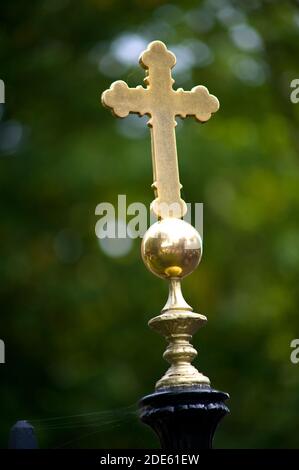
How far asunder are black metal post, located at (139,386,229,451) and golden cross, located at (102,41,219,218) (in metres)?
0.51

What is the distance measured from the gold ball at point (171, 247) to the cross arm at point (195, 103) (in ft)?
1.46

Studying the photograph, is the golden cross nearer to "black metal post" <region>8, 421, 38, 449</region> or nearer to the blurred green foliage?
"black metal post" <region>8, 421, 38, 449</region>

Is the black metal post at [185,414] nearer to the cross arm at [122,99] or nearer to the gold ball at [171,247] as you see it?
the gold ball at [171,247]

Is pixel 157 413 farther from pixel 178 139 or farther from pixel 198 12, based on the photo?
pixel 198 12

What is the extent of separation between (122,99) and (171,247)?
1.66 feet

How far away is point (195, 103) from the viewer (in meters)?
3.61

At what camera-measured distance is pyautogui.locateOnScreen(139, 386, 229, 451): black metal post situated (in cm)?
310

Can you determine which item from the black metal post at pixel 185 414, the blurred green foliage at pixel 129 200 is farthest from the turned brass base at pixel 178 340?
the blurred green foliage at pixel 129 200

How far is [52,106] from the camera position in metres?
8.71

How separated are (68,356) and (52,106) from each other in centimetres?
176

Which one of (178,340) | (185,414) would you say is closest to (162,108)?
(178,340)

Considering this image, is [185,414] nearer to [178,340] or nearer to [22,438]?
[178,340]
